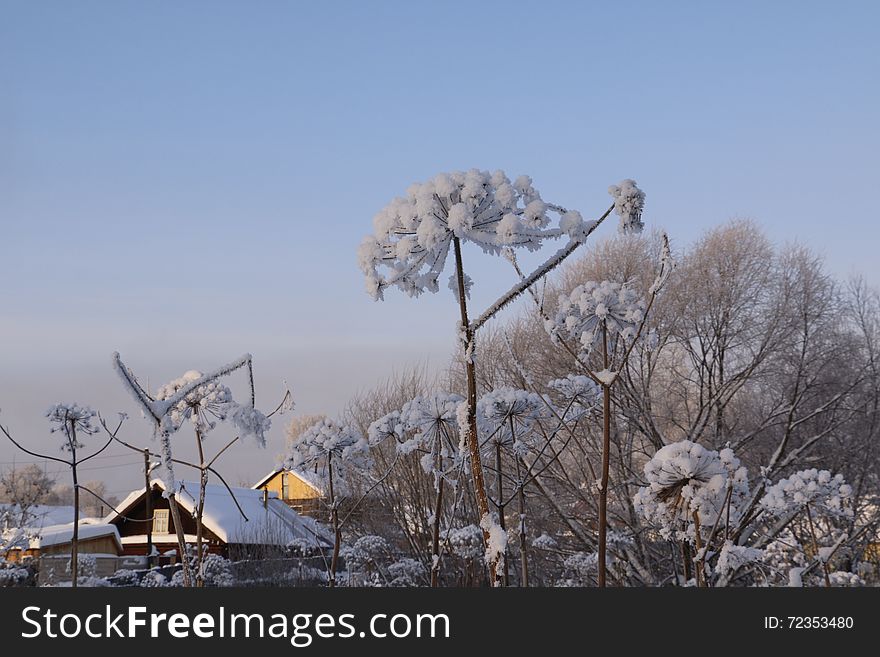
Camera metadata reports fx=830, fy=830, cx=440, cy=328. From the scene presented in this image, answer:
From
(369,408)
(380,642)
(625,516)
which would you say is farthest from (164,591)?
(369,408)

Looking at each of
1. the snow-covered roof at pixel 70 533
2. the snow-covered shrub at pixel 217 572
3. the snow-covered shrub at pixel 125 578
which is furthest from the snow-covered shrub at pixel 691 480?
the snow-covered roof at pixel 70 533

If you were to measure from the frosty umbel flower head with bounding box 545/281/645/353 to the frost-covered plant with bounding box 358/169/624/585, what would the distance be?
4.48 ft

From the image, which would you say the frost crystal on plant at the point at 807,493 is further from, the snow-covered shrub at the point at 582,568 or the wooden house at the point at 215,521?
the wooden house at the point at 215,521

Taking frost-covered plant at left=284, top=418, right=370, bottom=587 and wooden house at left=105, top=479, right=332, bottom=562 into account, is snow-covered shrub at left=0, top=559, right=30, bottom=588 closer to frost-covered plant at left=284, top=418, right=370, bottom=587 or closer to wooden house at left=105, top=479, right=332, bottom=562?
wooden house at left=105, top=479, right=332, bottom=562

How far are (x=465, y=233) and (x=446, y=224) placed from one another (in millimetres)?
123

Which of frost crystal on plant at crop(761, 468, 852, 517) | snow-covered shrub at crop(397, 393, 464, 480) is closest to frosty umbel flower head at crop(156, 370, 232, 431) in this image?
snow-covered shrub at crop(397, 393, 464, 480)

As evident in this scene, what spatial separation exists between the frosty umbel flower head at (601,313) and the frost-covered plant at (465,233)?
1.37 metres

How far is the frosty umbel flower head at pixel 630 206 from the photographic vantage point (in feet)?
8.54

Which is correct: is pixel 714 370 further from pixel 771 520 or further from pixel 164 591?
pixel 164 591

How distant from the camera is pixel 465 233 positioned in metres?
2.65

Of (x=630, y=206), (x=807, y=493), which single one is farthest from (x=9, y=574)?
(x=630, y=206)

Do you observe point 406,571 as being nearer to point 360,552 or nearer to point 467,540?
point 360,552

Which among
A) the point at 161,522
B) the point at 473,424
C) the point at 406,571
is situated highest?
the point at 473,424

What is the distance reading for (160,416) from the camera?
264 cm
